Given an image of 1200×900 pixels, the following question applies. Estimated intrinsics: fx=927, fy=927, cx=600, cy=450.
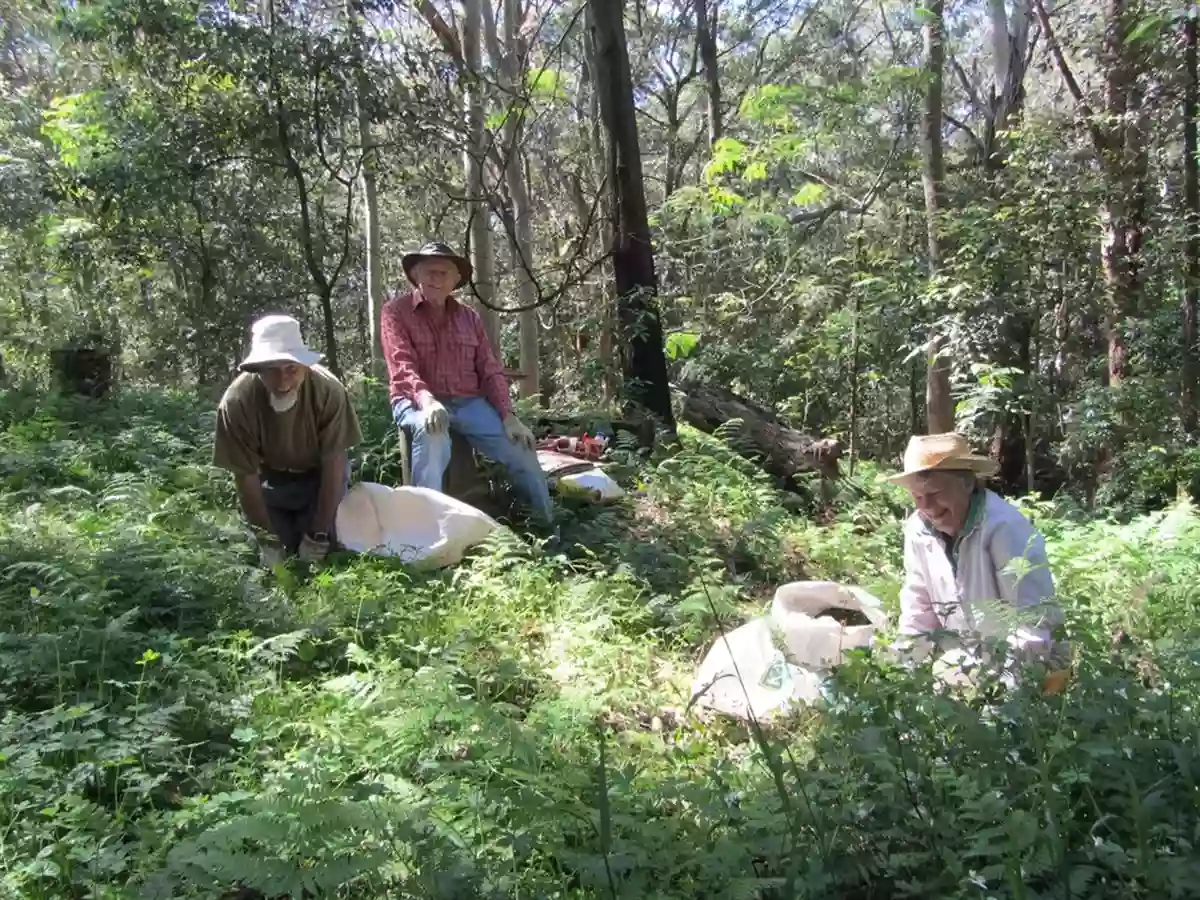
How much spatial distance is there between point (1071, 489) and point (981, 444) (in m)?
1.25

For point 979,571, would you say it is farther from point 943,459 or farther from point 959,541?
point 943,459

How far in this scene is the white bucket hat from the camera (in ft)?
15.2

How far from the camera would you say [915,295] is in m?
10.9

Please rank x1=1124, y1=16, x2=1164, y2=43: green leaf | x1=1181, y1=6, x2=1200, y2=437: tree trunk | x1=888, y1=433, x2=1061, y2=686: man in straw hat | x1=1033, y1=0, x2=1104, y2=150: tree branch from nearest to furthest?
x1=888, y1=433, x2=1061, y2=686: man in straw hat, x1=1124, y1=16, x2=1164, y2=43: green leaf, x1=1181, y1=6, x2=1200, y2=437: tree trunk, x1=1033, y1=0, x2=1104, y2=150: tree branch

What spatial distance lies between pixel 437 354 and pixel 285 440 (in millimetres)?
1284

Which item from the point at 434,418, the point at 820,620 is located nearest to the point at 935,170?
the point at 434,418

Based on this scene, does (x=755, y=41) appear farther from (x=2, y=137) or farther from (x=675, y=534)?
(x=675, y=534)

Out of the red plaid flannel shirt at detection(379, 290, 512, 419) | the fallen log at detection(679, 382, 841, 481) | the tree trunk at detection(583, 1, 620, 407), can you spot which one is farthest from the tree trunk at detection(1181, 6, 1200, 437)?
the red plaid flannel shirt at detection(379, 290, 512, 419)

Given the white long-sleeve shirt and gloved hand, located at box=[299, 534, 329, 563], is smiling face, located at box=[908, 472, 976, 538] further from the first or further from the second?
gloved hand, located at box=[299, 534, 329, 563]

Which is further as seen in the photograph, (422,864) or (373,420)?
(373,420)

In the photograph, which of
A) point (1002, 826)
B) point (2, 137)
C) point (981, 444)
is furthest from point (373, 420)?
point (2, 137)

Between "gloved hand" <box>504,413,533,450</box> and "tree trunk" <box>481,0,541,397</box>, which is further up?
"tree trunk" <box>481,0,541,397</box>

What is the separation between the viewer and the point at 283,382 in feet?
15.7

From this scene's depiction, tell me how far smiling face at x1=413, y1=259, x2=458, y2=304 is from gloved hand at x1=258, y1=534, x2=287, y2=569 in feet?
6.06
